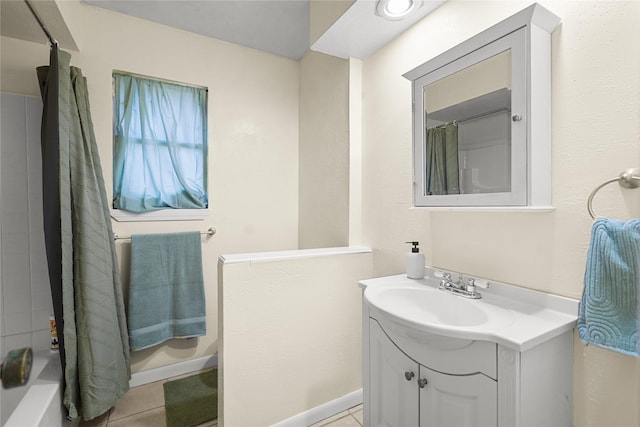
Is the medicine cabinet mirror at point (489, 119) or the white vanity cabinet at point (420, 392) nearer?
the white vanity cabinet at point (420, 392)

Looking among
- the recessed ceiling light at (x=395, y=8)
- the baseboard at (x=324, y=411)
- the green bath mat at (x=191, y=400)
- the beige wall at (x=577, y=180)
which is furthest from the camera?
the green bath mat at (x=191, y=400)

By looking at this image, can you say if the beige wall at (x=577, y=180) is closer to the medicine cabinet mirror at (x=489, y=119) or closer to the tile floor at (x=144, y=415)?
the medicine cabinet mirror at (x=489, y=119)

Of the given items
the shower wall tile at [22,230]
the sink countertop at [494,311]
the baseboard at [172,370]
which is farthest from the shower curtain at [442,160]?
the shower wall tile at [22,230]

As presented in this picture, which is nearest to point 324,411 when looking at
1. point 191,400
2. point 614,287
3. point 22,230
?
point 191,400

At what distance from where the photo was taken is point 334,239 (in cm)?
207

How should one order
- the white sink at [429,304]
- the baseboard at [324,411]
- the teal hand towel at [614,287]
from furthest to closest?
the baseboard at [324,411] < the white sink at [429,304] < the teal hand towel at [614,287]

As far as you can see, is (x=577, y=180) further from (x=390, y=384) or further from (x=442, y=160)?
(x=390, y=384)

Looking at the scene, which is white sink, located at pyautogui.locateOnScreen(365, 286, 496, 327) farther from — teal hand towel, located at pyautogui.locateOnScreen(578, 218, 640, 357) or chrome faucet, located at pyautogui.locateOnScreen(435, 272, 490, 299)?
teal hand towel, located at pyautogui.locateOnScreen(578, 218, 640, 357)

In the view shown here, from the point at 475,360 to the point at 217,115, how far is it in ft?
7.22

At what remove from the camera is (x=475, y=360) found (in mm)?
883

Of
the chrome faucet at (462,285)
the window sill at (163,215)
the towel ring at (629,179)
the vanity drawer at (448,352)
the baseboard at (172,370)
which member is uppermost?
the towel ring at (629,179)

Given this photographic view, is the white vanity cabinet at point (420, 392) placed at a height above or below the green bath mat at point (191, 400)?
above

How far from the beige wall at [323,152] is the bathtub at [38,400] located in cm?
162

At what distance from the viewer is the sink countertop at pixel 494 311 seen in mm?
841
